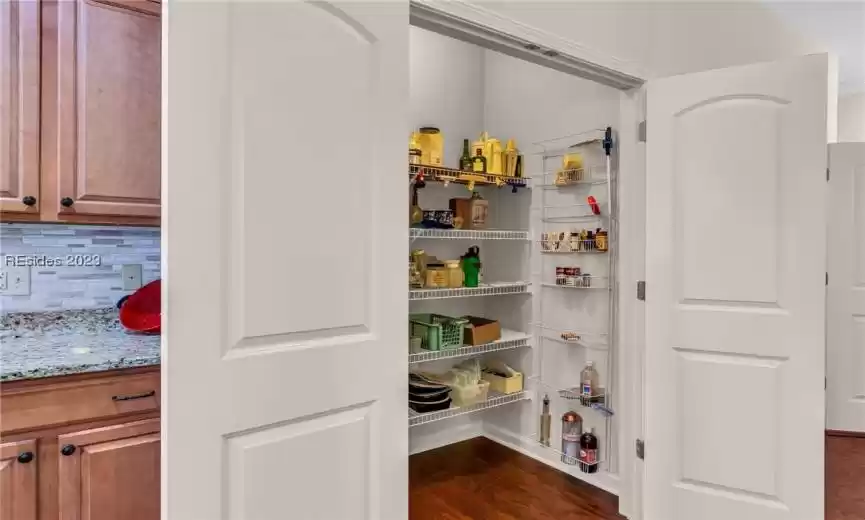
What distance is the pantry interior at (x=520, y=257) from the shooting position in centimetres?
261

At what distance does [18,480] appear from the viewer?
134 centimetres

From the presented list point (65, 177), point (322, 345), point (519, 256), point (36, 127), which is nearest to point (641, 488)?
point (519, 256)

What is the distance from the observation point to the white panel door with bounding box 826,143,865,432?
3.42 metres

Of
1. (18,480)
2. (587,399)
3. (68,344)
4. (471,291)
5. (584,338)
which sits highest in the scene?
(471,291)

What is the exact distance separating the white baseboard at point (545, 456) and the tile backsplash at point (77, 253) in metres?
2.21

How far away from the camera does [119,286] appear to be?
6.71ft

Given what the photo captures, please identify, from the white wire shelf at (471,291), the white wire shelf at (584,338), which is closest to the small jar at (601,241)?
the white wire shelf at (584,338)

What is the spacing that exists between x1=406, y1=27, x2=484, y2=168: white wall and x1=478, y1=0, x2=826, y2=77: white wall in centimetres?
118

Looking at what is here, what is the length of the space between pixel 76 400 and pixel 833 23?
433 centimetres

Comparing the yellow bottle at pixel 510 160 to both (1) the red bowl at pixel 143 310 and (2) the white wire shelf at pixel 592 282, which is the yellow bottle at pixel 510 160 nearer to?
(2) the white wire shelf at pixel 592 282

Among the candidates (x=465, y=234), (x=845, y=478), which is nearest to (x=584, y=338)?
(x=465, y=234)

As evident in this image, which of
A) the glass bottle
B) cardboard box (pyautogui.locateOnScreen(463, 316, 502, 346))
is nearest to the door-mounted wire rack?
cardboard box (pyautogui.locateOnScreen(463, 316, 502, 346))

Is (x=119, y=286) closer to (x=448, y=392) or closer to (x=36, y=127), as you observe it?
(x=36, y=127)

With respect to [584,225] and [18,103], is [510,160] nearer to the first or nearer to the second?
[584,225]
